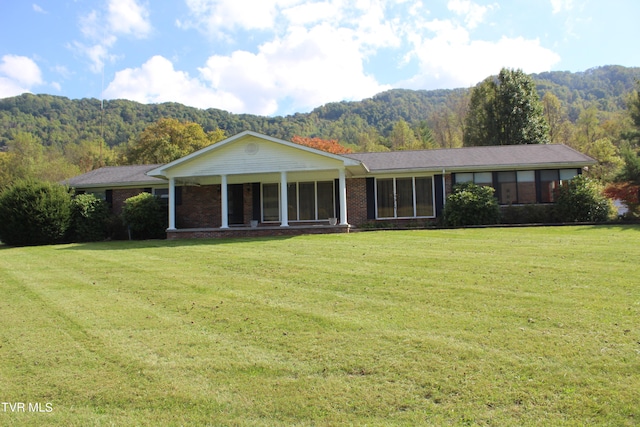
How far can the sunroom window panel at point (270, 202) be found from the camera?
20.3m

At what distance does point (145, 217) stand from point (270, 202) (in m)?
5.13

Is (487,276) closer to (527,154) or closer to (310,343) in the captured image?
(310,343)

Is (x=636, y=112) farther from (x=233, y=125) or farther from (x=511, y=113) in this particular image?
(x=233, y=125)

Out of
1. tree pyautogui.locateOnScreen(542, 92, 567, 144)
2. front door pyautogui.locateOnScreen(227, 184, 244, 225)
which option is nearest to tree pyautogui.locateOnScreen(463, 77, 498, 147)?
tree pyautogui.locateOnScreen(542, 92, 567, 144)

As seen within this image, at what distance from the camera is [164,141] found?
135 ft

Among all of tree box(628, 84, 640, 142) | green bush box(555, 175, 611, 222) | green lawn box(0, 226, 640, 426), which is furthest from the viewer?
tree box(628, 84, 640, 142)

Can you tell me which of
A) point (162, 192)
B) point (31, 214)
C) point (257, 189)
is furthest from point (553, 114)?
point (31, 214)

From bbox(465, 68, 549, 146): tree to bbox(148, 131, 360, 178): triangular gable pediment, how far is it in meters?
25.3

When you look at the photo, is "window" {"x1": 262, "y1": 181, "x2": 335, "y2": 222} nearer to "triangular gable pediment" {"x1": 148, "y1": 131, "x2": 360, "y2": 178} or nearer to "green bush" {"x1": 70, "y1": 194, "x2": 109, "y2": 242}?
"triangular gable pediment" {"x1": 148, "y1": 131, "x2": 360, "y2": 178}

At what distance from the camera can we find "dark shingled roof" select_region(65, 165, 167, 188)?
2061cm

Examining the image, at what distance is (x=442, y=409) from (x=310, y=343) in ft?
5.81

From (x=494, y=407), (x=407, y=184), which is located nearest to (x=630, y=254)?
(x=494, y=407)

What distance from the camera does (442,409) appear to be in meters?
3.80

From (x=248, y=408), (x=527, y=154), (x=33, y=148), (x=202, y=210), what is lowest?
(x=248, y=408)
